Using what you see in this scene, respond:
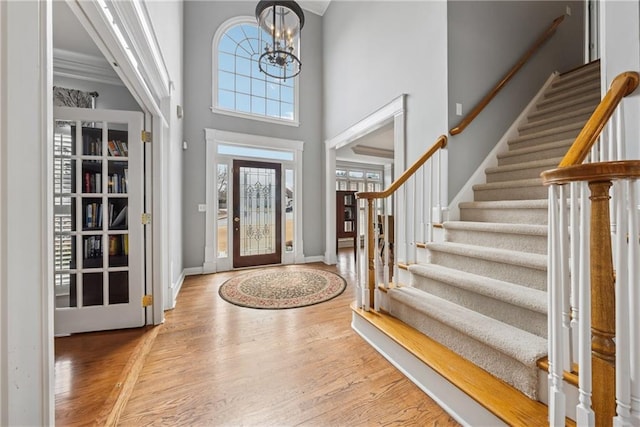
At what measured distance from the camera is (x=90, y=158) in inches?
82.8

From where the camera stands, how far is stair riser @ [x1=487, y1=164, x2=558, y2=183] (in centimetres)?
235

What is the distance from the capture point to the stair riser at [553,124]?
8.40ft

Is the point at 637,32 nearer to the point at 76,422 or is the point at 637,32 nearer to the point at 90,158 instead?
the point at 76,422

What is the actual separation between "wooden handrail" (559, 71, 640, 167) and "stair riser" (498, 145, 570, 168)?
3.42 ft

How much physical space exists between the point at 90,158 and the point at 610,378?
3.30 meters

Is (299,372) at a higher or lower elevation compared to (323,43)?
lower

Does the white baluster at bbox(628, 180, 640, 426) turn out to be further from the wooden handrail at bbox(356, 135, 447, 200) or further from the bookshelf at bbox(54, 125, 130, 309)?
the bookshelf at bbox(54, 125, 130, 309)

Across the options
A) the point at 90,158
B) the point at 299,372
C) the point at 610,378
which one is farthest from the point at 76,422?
the point at 610,378

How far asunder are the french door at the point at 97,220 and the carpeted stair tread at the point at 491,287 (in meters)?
2.48

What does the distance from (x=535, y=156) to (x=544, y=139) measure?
0.31 m

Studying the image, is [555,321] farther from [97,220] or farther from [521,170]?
[97,220]

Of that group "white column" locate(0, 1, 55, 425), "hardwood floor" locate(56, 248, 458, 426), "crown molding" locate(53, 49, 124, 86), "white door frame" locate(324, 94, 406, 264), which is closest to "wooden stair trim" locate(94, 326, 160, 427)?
"hardwood floor" locate(56, 248, 458, 426)

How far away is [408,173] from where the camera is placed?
229cm

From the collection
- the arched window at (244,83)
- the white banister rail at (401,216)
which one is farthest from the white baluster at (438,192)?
the arched window at (244,83)
